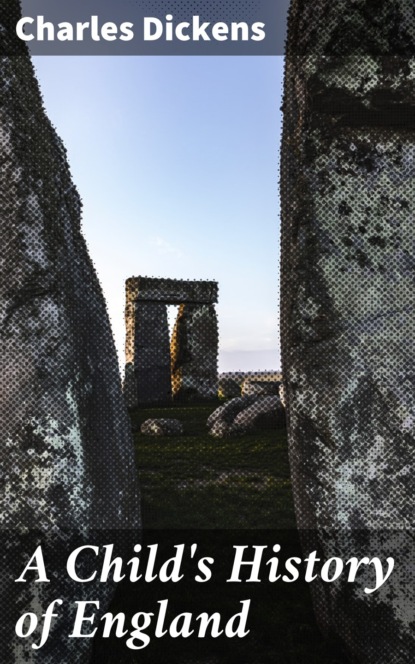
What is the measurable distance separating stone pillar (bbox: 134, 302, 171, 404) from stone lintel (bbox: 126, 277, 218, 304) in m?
0.18

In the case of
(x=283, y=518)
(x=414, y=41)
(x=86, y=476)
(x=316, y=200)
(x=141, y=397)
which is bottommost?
(x=141, y=397)

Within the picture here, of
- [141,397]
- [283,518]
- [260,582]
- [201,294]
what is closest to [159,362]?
[141,397]

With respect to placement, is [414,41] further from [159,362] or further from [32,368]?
[159,362]

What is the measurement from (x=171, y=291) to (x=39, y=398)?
10877 mm

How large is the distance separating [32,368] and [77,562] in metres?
0.69

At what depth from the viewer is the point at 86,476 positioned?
2.47 m

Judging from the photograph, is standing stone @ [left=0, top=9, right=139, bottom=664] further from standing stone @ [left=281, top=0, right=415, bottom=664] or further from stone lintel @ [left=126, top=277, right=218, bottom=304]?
stone lintel @ [left=126, top=277, right=218, bottom=304]

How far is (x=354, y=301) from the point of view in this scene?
2.50 m

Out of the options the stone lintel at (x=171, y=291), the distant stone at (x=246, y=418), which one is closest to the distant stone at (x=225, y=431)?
the distant stone at (x=246, y=418)

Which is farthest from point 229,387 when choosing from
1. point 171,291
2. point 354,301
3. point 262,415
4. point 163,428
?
point 354,301

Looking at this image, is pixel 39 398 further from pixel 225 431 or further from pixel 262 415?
pixel 262 415

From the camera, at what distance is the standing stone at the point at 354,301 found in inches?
93.4

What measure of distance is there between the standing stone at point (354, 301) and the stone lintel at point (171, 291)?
10251 millimetres

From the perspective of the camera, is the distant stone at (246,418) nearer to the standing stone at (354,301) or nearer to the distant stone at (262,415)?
the distant stone at (262,415)
